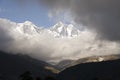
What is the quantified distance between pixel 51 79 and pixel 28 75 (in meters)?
6.24

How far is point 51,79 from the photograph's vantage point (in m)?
81.4

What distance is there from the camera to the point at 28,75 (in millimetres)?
82875
